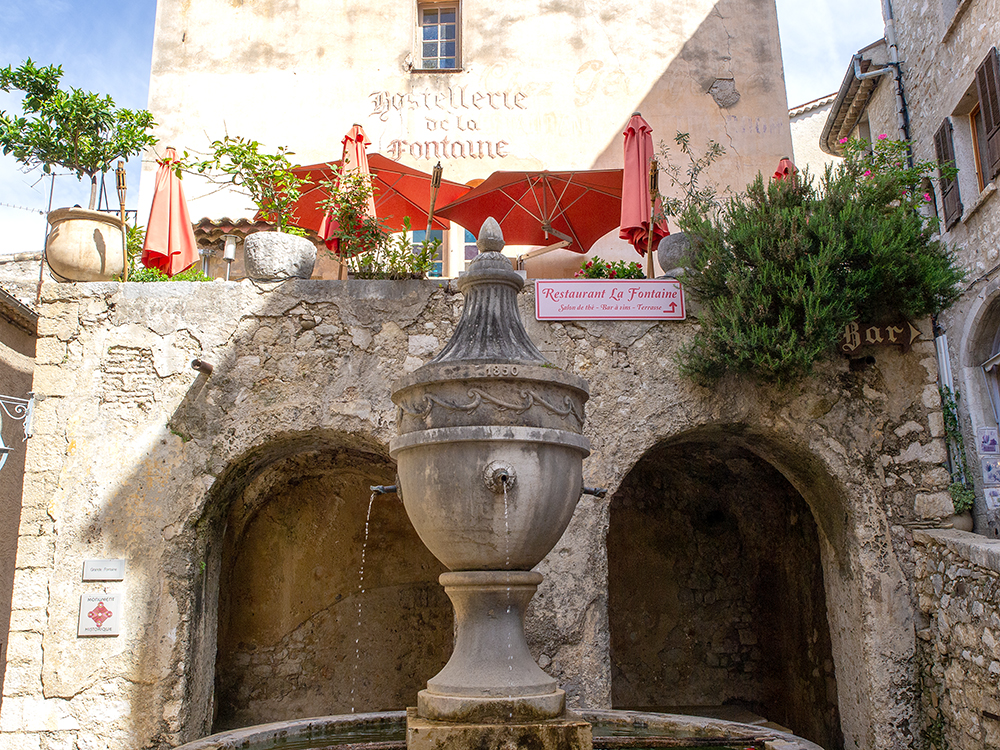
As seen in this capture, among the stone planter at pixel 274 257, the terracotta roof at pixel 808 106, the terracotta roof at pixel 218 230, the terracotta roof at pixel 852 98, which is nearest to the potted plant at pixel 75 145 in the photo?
the stone planter at pixel 274 257

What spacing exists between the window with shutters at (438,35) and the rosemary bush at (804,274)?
4890mm

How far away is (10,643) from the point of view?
5.04 meters

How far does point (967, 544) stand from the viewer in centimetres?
467

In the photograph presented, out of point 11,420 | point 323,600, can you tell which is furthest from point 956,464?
point 11,420

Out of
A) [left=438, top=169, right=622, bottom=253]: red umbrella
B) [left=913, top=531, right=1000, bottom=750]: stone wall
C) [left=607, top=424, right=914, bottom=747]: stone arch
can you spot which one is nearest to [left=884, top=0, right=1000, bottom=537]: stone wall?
[left=607, top=424, right=914, bottom=747]: stone arch

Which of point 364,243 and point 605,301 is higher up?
point 364,243

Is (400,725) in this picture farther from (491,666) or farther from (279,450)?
(279,450)

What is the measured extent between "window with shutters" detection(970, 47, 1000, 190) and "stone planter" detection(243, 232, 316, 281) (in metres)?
6.62

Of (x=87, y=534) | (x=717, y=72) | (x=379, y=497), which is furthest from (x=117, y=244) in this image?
(x=717, y=72)

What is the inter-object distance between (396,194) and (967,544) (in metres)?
5.54

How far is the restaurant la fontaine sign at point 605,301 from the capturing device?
561 centimetres

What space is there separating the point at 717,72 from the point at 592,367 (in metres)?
5.12

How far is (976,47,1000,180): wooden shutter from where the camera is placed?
26.7ft

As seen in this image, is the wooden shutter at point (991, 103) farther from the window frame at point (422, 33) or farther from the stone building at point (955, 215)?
the window frame at point (422, 33)
